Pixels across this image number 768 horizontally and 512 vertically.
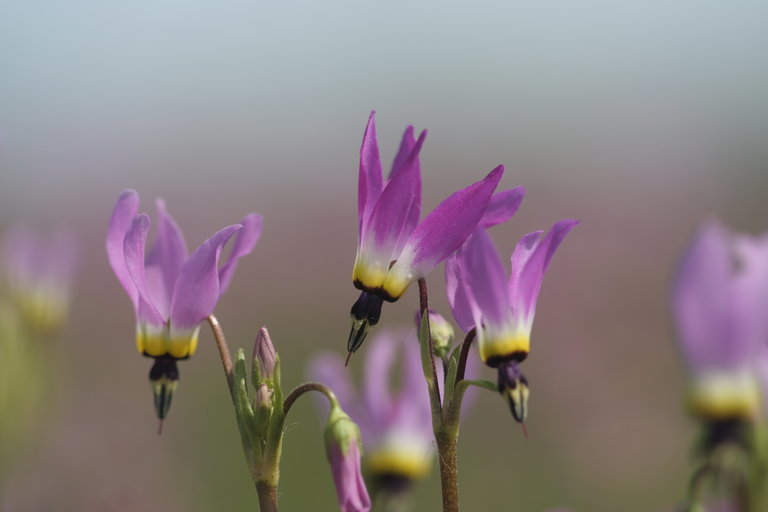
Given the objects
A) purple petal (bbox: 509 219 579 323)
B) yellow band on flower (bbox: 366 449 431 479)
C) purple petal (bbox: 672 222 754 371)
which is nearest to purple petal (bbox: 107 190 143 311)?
purple petal (bbox: 509 219 579 323)

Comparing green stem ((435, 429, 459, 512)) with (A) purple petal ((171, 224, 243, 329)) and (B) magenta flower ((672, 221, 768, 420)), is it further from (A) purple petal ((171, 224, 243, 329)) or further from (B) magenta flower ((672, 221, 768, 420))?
(B) magenta flower ((672, 221, 768, 420))

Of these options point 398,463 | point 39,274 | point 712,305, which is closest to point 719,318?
point 712,305

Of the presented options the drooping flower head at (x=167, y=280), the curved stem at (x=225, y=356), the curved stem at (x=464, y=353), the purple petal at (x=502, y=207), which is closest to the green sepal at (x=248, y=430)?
the curved stem at (x=225, y=356)

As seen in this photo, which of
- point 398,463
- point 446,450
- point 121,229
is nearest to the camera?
point 446,450

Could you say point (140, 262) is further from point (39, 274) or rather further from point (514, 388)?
point (39, 274)

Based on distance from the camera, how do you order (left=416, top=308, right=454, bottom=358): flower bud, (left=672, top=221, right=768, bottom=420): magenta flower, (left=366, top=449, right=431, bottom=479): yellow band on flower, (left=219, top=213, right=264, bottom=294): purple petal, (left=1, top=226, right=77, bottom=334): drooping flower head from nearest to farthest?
(left=416, top=308, right=454, bottom=358): flower bud, (left=219, top=213, right=264, bottom=294): purple petal, (left=672, top=221, right=768, bottom=420): magenta flower, (left=366, top=449, right=431, bottom=479): yellow band on flower, (left=1, top=226, right=77, bottom=334): drooping flower head

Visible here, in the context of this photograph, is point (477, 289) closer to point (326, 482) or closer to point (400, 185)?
point (400, 185)
